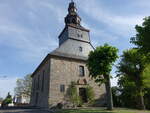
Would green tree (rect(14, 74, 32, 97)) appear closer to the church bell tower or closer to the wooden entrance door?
the church bell tower

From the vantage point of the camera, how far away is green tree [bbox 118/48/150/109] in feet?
55.8

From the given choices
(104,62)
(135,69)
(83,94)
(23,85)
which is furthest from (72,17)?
(23,85)

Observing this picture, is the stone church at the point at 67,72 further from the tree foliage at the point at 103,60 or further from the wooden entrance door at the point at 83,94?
the tree foliage at the point at 103,60

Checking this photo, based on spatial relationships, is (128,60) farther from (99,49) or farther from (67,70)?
(67,70)

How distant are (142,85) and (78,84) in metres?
7.91

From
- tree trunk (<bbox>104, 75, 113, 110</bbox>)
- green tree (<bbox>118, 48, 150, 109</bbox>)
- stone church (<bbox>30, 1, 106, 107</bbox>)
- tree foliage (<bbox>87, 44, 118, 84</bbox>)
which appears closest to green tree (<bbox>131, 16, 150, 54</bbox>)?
tree foliage (<bbox>87, 44, 118, 84</bbox>)

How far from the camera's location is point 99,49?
45.9 feet

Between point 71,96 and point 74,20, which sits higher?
point 74,20

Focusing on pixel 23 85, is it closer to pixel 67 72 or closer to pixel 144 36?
pixel 67 72

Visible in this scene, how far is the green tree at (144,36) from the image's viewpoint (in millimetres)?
9776

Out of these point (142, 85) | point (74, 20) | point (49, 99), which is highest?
point (74, 20)

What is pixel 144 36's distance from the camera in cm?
988

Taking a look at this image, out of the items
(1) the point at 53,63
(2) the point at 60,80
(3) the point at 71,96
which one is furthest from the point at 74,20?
(3) the point at 71,96

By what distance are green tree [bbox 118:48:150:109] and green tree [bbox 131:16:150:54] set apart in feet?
21.8
